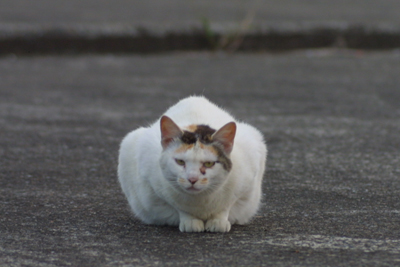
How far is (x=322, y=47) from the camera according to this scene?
Result: 29.5 feet

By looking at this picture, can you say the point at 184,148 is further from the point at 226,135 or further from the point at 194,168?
the point at 226,135

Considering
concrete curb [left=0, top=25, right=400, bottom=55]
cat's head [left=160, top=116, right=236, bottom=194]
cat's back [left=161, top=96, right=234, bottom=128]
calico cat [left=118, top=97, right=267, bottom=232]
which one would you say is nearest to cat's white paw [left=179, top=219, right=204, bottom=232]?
calico cat [left=118, top=97, right=267, bottom=232]

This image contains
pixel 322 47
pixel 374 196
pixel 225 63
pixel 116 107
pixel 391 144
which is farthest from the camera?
pixel 322 47

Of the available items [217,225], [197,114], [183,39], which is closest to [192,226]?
[217,225]

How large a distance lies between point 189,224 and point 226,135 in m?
0.49

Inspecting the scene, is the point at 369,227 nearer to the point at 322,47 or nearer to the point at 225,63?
the point at 225,63

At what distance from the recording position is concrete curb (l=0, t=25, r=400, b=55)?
27.6ft

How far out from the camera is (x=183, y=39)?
877 centimetres

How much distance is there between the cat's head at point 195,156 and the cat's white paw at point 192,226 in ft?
0.70

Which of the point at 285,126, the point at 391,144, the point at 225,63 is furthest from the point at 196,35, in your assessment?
the point at 391,144

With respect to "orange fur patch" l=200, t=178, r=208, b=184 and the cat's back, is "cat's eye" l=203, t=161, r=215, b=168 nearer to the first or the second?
"orange fur patch" l=200, t=178, r=208, b=184

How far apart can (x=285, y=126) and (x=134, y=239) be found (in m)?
2.88

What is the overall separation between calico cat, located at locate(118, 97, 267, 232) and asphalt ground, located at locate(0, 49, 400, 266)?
0.35ft

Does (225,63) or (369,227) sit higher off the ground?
(225,63)
